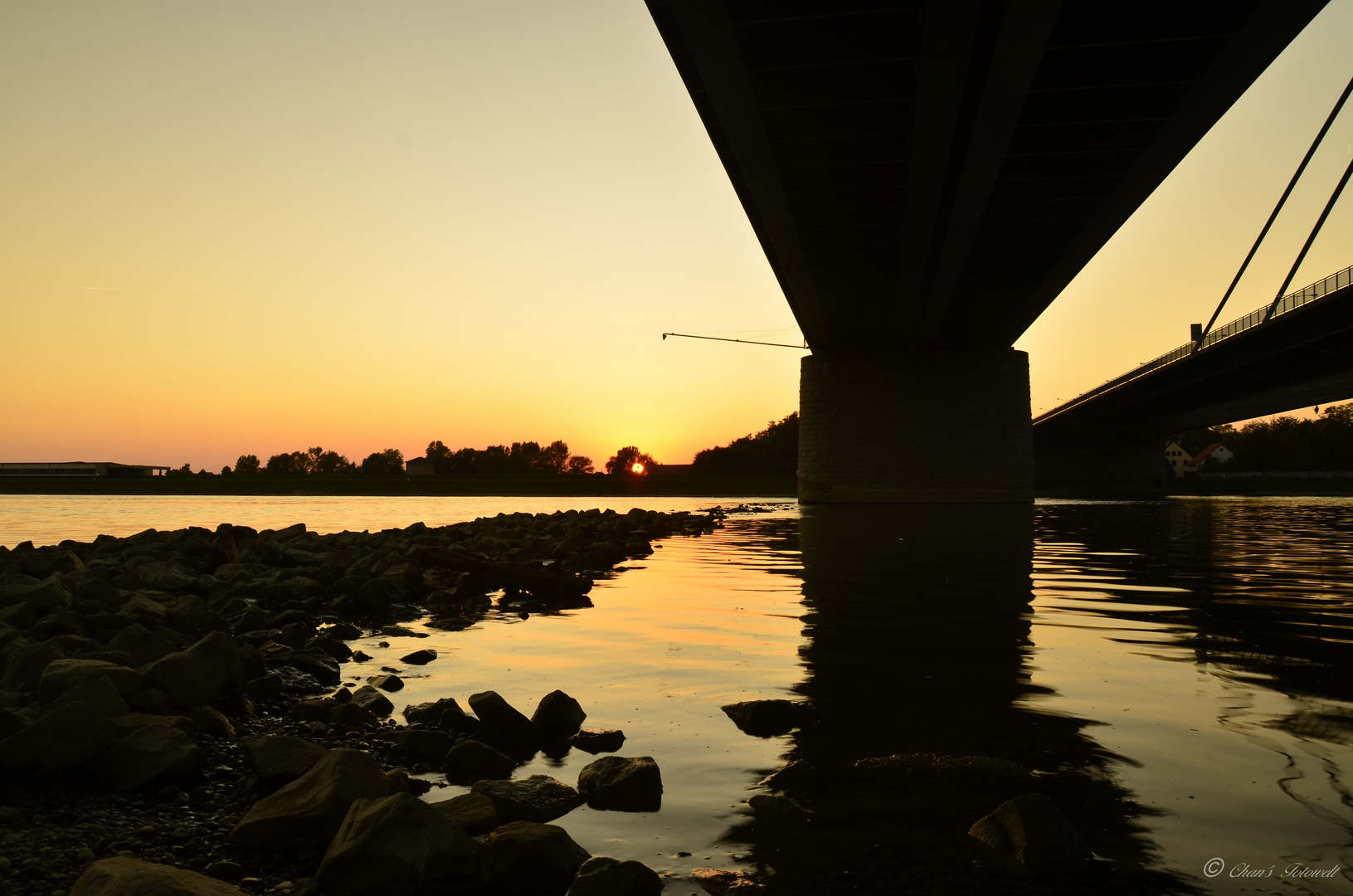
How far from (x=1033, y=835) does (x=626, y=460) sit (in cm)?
16751

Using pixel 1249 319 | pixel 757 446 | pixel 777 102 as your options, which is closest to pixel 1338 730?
pixel 777 102

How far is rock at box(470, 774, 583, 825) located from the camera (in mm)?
3938

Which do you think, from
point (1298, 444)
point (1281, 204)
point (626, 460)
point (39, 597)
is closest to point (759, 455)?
point (626, 460)

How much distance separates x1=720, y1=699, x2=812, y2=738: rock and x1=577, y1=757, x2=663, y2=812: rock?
1173 mm

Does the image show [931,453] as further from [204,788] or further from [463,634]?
[204,788]

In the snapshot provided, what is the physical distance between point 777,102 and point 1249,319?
30624 millimetres

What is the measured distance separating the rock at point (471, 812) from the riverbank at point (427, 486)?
7815 centimetres

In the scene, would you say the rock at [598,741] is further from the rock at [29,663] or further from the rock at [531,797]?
the rock at [29,663]

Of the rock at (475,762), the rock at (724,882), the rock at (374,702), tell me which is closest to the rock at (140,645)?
the rock at (374,702)

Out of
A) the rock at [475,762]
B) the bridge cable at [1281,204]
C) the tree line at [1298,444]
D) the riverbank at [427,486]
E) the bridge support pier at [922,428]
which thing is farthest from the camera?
the tree line at [1298,444]

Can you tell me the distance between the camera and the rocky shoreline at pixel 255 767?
3.29m

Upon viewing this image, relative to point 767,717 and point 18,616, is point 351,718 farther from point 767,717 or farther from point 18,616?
point 18,616

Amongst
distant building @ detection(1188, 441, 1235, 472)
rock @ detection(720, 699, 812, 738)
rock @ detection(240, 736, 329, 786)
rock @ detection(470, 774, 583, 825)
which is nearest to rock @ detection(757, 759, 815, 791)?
rock @ detection(720, 699, 812, 738)

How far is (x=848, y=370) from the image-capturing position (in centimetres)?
5003
